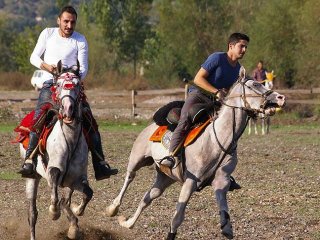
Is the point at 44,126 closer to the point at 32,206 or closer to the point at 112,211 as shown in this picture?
the point at 32,206

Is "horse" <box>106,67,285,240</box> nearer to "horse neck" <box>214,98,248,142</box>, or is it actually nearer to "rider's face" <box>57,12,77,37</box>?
"horse neck" <box>214,98,248,142</box>

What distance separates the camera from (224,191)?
11383mm

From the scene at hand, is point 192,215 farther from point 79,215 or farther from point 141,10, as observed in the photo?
point 141,10

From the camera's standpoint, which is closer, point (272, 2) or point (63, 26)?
point (63, 26)

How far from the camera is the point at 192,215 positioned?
548 inches

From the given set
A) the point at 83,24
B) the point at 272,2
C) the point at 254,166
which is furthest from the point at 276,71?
the point at 83,24

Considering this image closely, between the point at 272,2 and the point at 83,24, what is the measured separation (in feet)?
143

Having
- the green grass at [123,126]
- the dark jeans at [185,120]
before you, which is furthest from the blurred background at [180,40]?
the dark jeans at [185,120]

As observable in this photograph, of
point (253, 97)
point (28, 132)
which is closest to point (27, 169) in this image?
point (28, 132)

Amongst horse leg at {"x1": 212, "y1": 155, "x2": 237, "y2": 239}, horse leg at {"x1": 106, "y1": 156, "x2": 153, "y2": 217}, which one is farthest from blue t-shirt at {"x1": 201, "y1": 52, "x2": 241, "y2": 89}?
horse leg at {"x1": 106, "y1": 156, "x2": 153, "y2": 217}

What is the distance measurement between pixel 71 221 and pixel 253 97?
2744 millimetres

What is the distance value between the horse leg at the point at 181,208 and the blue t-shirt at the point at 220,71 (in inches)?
53.1

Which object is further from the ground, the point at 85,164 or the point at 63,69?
the point at 63,69

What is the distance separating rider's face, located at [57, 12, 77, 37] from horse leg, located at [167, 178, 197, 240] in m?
2.44
